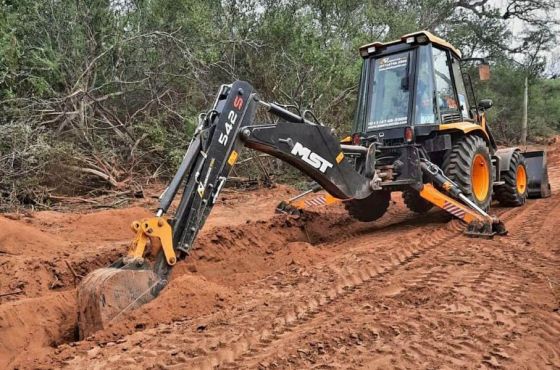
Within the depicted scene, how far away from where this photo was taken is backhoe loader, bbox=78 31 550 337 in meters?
3.90

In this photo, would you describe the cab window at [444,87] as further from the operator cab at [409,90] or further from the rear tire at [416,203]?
the rear tire at [416,203]

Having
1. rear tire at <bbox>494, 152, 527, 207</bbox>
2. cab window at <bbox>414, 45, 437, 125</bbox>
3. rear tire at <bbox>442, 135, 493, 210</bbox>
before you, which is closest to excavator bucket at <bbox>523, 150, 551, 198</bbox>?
rear tire at <bbox>494, 152, 527, 207</bbox>

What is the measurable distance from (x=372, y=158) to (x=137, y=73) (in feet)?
22.9

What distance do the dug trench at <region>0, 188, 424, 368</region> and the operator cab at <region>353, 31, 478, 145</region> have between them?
4.94 feet

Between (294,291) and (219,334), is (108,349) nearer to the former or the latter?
(219,334)

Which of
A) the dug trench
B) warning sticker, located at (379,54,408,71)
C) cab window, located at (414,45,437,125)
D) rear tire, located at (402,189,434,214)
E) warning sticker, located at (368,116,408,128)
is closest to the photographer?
the dug trench

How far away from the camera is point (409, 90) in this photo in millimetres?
6980

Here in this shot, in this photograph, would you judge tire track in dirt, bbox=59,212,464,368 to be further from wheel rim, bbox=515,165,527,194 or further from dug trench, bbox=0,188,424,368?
wheel rim, bbox=515,165,527,194

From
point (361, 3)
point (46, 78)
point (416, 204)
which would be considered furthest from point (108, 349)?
point (361, 3)

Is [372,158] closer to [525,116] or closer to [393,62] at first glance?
[393,62]

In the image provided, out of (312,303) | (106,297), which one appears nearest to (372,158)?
(312,303)

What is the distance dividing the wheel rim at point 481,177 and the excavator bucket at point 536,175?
263 cm

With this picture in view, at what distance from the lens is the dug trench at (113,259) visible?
12.0ft

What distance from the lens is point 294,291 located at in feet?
13.9
